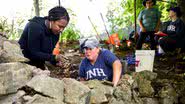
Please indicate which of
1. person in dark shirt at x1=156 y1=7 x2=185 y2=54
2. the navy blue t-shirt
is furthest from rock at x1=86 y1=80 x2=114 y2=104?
person in dark shirt at x1=156 y1=7 x2=185 y2=54

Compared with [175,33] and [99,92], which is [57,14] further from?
[175,33]

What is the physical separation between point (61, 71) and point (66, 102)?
6.88 feet

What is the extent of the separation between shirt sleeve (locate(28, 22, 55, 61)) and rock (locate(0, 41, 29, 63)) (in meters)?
0.19

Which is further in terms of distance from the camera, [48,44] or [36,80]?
[48,44]

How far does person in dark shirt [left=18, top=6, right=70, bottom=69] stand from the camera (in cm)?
446

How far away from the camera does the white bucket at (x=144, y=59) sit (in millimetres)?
6236

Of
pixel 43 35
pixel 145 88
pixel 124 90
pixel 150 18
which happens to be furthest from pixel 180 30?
pixel 43 35

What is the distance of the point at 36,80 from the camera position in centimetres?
381

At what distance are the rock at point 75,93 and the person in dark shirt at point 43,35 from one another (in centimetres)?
65

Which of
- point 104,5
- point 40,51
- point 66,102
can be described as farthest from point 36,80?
point 104,5

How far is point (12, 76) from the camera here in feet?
12.2

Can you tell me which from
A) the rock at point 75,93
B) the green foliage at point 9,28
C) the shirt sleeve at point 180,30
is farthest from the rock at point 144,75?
the shirt sleeve at point 180,30

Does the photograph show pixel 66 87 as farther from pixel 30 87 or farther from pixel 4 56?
pixel 4 56

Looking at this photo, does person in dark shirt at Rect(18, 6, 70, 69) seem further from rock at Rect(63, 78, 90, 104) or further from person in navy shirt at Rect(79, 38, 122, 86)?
rock at Rect(63, 78, 90, 104)
